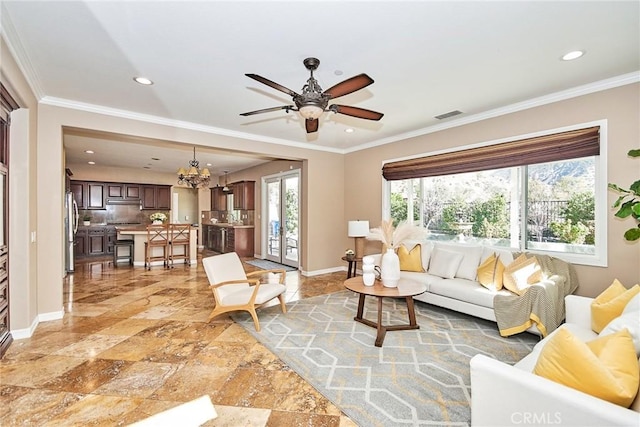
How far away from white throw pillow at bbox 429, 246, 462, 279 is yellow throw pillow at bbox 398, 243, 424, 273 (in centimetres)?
17

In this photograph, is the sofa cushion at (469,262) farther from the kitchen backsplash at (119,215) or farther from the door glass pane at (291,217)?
the kitchen backsplash at (119,215)

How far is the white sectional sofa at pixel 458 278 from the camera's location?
135 inches

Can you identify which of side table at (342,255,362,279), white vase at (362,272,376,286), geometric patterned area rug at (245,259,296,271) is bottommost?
geometric patterned area rug at (245,259,296,271)

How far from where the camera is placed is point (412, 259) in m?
4.47

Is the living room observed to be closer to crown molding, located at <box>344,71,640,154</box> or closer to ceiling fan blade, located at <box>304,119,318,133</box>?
crown molding, located at <box>344,71,640,154</box>

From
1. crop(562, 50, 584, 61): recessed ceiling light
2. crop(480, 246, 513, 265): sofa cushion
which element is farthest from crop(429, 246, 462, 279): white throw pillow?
crop(562, 50, 584, 61): recessed ceiling light

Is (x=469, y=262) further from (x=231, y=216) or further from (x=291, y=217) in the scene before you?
(x=231, y=216)

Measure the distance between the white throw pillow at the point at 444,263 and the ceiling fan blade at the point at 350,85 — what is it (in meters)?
2.80

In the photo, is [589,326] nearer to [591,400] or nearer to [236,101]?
[591,400]

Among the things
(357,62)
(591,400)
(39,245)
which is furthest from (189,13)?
(39,245)

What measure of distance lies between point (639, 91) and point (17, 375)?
625 centimetres

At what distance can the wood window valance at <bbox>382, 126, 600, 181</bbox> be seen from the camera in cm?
336

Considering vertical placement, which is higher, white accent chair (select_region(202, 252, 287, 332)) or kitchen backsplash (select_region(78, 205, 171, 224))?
kitchen backsplash (select_region(78, 205, 171, 224))

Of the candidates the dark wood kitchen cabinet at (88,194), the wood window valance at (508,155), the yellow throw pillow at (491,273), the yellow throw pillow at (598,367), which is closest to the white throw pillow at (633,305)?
the yellow throw pillow at (598,367)
